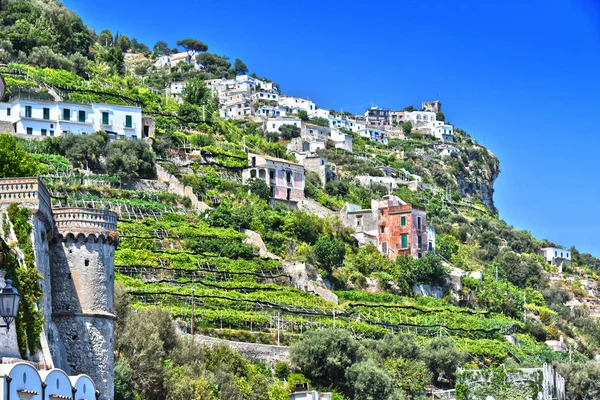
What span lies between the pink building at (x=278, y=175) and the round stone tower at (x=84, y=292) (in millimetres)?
46978

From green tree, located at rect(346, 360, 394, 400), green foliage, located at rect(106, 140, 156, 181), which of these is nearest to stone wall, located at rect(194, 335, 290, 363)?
green tree, located at rect(346, 360, 394, 400)

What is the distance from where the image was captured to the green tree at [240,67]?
178 m

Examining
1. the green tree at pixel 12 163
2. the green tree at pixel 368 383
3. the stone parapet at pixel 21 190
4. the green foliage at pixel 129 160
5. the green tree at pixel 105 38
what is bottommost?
the green tree at pixel 368 383

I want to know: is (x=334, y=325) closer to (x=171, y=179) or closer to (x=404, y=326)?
(x=404, y=326)

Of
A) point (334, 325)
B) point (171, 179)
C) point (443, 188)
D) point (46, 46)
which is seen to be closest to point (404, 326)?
point (334, 325)

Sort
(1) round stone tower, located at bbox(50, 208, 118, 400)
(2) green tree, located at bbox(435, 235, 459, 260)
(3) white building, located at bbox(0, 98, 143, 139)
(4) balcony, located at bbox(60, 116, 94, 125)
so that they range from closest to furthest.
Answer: (1) round stone tower, located at bbox(50, 208, 118, 400) → (3) white building, located at bbox(0, 98, 143, 139) → (4) balcony, located at bbox(60, 116, 94, 125) → (2) green tree, located at bbox(435, 235, 459, 260)

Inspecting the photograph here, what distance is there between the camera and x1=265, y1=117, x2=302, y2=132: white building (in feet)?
429

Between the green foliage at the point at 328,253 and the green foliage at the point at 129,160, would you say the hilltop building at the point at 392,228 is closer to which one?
the green foliage at the point at 328,253

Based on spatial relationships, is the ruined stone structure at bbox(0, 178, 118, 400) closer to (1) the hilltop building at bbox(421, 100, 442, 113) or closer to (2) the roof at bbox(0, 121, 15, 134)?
(2) the roof at bbox(0, 121, 15, 134)

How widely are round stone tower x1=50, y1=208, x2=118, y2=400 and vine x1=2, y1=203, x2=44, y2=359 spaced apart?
317 cm

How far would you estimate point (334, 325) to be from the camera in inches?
2547

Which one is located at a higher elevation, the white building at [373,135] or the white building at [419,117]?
the white building at [419,117]

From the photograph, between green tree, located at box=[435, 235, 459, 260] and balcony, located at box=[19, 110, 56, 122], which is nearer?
balcony, located at box=[19, 110, 56, 122]

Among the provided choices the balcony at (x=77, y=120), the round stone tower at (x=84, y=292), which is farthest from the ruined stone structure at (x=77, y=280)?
the balcony at (x=77, y=120)
